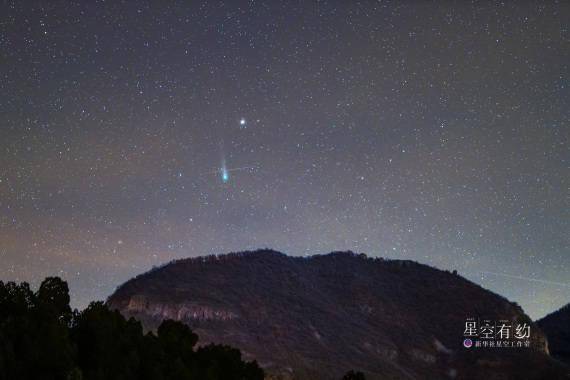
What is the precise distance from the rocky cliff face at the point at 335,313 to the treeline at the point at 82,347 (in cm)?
4437

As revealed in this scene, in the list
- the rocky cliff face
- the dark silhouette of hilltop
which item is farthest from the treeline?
the dark silhouette of hilltop

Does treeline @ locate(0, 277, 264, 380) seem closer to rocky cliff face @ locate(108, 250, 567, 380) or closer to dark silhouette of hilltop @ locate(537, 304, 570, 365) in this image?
rocky cliff face @ locate(108, 250, 567, 380)

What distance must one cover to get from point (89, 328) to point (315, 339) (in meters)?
70.4

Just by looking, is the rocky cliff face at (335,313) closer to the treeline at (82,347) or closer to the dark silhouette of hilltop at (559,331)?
the dark silhouette of hilltop at (559,331)

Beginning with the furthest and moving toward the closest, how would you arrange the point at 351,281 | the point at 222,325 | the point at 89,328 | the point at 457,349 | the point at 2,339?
the point at 351,281 < the point at 457,349 < the point at 222,325 < the point at 89,328 < the point at 2,339

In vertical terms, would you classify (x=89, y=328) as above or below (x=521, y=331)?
below

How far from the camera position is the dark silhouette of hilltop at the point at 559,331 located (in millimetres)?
120562

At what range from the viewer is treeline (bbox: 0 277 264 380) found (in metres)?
20.4

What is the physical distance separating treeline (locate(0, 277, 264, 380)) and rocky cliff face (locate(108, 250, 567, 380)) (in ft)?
146

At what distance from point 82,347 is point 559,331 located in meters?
128

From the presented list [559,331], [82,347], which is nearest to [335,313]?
[559,331]

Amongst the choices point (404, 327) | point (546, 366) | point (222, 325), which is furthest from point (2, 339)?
point (404, 327)

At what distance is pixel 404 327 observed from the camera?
112688 millimetres

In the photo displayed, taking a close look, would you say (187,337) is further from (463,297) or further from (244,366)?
(463,297)
